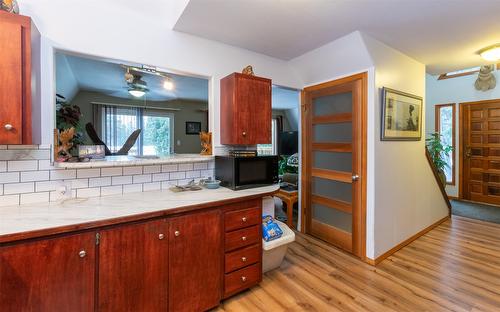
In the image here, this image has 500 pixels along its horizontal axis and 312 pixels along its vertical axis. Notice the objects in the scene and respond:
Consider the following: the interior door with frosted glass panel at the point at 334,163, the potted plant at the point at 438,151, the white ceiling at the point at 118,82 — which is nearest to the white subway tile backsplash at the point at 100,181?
the white ceiling at the point at 118,82

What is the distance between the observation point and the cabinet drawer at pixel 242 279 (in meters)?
1.83

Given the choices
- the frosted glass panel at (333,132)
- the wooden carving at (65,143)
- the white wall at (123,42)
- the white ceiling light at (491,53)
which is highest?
the white ceiling light at (491,53)

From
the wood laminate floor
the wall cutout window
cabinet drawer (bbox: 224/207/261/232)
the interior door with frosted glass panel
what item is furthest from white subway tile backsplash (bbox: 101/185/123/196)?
the wall cutout window

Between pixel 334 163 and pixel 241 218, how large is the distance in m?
1.54

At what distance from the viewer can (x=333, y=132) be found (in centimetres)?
284

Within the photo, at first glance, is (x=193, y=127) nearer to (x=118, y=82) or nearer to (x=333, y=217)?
(x=118, y=82)

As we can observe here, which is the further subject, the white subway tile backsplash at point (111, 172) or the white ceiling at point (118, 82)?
the white ceiling at point (118, 82)

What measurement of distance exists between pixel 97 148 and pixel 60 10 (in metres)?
1.02

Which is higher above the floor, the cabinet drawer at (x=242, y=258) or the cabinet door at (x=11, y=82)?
the cabinet door at (x=11, y=82)

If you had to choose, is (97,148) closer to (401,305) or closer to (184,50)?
(184,50)

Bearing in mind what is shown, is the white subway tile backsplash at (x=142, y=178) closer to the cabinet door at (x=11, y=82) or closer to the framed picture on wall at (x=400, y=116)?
the cabinet door at (x=11, y=82)

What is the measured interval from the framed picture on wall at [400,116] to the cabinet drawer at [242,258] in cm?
179

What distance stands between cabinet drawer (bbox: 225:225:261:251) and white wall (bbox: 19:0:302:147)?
94 cm

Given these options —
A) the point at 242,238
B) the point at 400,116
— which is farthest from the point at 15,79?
the point at 400,116
